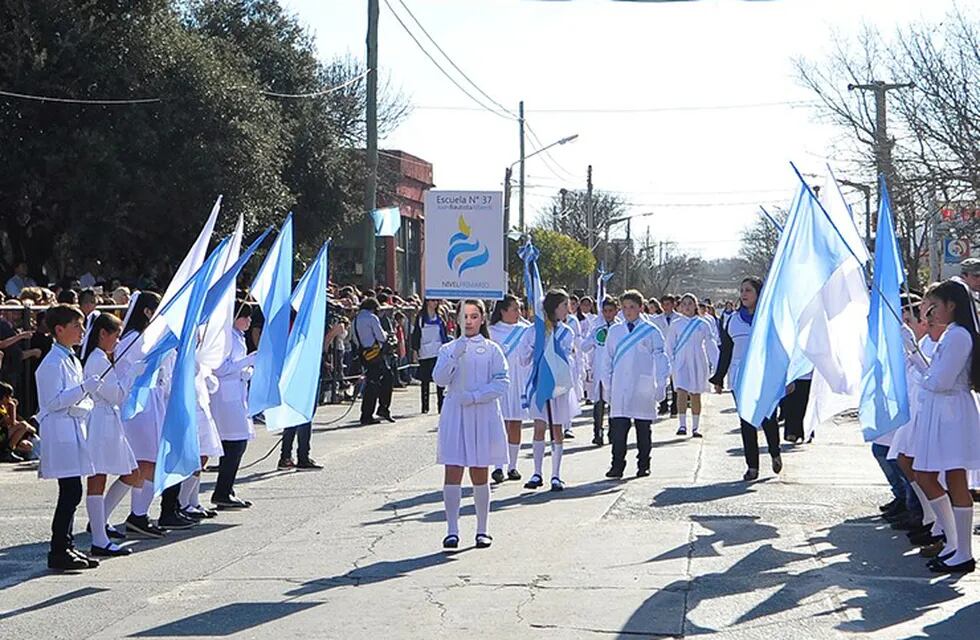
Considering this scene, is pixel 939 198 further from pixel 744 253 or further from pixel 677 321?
pixel 744 253

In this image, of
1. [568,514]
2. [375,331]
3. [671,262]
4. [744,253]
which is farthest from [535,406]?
[671,262]

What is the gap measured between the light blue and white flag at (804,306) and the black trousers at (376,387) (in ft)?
37.1

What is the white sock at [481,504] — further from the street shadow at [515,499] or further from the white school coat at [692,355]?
the white school coat at [692,355]

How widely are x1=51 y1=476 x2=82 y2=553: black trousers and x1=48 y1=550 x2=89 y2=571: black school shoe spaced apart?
28 mm

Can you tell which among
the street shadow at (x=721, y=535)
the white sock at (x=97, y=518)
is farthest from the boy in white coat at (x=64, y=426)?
the street shadow at (x=721, y=535)

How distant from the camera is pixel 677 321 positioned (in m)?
22.7

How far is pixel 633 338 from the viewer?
15320 mm

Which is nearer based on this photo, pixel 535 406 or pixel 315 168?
pixel 535 406

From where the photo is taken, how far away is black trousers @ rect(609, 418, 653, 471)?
1484 cm

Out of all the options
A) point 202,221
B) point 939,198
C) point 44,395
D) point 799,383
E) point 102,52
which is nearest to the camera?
point 44,395

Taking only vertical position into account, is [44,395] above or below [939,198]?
below

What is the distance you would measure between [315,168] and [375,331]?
14799 mm

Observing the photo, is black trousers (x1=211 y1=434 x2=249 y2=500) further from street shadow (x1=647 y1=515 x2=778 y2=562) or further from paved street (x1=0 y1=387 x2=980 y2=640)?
street shadow (x1=647 y1=515 x2=778 y2=562)

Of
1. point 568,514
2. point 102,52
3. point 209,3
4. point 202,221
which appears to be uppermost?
point 209,3
